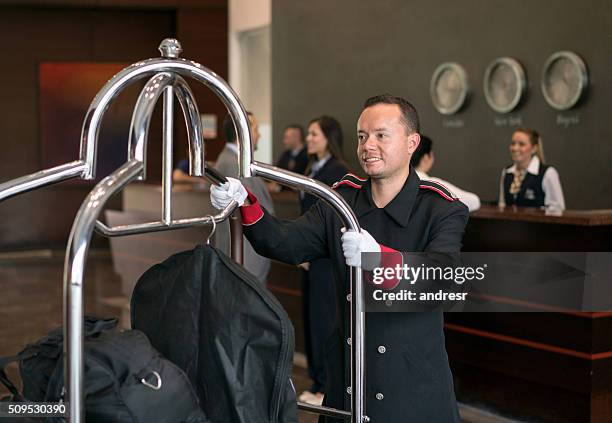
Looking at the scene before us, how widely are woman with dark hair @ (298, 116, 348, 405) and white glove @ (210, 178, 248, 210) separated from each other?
10.3 feet

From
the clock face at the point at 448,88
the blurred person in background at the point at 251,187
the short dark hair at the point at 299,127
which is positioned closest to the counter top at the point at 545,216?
the blurred person in background at the point at 251,187

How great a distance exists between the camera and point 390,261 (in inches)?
78.4

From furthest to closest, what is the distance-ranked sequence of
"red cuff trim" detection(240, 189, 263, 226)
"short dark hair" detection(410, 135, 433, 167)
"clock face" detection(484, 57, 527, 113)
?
"clock face" detection(484, 57, 527, 113) < "short dark hair" detection(410, 135, 433, 167) < "red cuff trim" detection(240, 189, 263, 226)

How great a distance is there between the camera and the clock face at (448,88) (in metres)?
8.08

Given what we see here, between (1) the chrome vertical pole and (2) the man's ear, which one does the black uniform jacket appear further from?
(1) the chrome vertical pole

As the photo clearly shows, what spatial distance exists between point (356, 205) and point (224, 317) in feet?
2.76

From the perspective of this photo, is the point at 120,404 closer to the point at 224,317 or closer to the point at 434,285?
the point at 224,317

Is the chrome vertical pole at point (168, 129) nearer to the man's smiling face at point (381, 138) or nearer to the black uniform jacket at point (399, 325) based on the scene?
the black uniform jacket at point (399, 325)

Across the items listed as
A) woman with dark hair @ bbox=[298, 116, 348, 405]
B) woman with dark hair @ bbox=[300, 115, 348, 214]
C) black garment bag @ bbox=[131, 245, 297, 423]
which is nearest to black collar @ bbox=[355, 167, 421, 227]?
black garment bag @ bbox=[131, 245, 297, 423]

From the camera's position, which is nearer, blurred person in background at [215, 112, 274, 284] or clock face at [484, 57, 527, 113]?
blurred person in background at [215, 112, 274, 284]

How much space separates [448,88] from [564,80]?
1.35 metres

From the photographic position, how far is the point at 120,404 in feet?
4.93

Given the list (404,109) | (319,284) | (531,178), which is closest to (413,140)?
(404,109)

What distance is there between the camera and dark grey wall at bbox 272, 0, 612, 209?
6.98m
